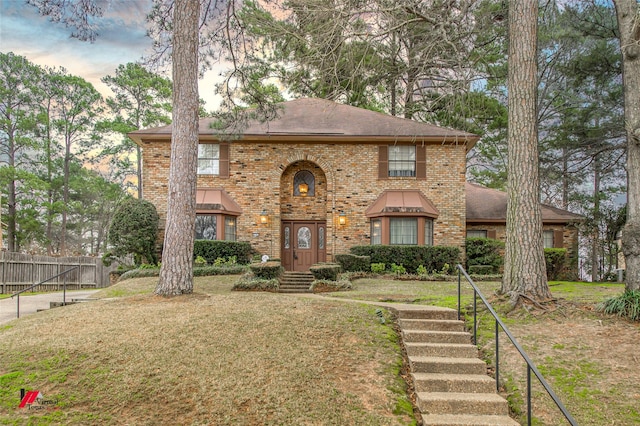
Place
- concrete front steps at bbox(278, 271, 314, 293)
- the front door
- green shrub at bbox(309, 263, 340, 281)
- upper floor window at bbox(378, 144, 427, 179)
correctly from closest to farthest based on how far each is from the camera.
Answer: green shrub at bbox(309, 263, 340, 281)
concrete front steps at bbox(278, 271, 314, 293)
upper floor window at bbox(378, 144, 427, 179)
the front door

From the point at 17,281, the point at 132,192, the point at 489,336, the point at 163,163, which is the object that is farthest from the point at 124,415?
the point at 132,192

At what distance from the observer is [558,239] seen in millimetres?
19047

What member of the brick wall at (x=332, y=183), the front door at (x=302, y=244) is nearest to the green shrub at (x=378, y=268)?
the brick wall at (x=332, y=183)

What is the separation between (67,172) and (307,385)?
98.4 ft

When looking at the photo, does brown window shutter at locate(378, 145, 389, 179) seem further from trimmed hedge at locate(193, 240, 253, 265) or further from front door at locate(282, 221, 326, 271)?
trimmed hedge at locate(193, 240, 253, 265)

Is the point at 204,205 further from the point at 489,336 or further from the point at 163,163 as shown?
the point at 489,336

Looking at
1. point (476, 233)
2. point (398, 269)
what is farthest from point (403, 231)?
point (476, 233)

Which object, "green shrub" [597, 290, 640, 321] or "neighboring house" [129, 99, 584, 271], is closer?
"green shrub" [597, 290, 640, 321]

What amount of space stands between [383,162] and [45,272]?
15.7 metres

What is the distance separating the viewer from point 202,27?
1267cm

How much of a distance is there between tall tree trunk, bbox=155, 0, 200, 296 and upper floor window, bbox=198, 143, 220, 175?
25.6 ft

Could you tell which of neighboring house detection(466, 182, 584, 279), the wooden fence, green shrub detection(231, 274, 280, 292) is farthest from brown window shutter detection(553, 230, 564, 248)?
the wooden fence

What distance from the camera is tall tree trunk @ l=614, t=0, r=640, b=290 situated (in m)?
7.62

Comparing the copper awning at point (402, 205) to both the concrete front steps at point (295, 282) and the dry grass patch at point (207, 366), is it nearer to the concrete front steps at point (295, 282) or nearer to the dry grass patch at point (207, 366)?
the concrete front steps at point (295, 282)
